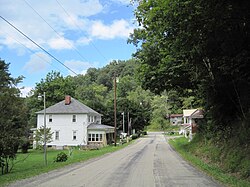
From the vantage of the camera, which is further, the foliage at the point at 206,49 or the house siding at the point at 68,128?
the house siding at the point at 68,128

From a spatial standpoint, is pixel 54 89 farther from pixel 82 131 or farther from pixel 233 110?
pixel 233 110

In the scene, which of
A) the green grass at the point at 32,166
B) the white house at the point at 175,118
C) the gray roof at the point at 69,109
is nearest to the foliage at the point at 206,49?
the green grass at the point at 32,166

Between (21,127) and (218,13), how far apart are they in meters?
14.0

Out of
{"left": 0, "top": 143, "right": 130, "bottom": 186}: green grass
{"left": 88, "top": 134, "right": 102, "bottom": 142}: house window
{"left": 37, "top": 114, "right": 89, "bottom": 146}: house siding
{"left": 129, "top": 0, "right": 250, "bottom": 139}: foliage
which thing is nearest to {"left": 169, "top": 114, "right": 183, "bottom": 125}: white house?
{"left": 88, "top": 134, "right": 102, "bottom": 142}: house window

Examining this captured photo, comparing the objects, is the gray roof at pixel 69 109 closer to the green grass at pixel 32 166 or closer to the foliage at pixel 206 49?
the green grass at pixel 32 166

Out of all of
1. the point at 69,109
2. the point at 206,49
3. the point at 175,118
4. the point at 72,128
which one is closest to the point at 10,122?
the point at 206,49

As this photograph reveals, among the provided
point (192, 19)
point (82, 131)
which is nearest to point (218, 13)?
point (192, 19)

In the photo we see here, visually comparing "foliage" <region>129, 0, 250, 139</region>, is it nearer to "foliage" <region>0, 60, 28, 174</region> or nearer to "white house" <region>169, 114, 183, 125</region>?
"foliage" <region>0, 60, 28, 174</region>

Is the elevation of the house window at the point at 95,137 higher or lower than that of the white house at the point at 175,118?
lower

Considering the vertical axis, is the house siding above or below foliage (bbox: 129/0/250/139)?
below

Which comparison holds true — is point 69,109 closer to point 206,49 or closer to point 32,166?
point 32,166

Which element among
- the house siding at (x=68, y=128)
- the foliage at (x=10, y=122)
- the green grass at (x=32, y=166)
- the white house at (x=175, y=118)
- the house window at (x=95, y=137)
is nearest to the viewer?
the green grass at (x=32, y=166)

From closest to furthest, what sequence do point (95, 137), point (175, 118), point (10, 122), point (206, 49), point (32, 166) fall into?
1. point (206, 49)
2. point (10, 122)
3. point (32, 166)
4. point (95, 137)
5. point (175, 118)

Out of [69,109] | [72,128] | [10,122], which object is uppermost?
[69,109]
